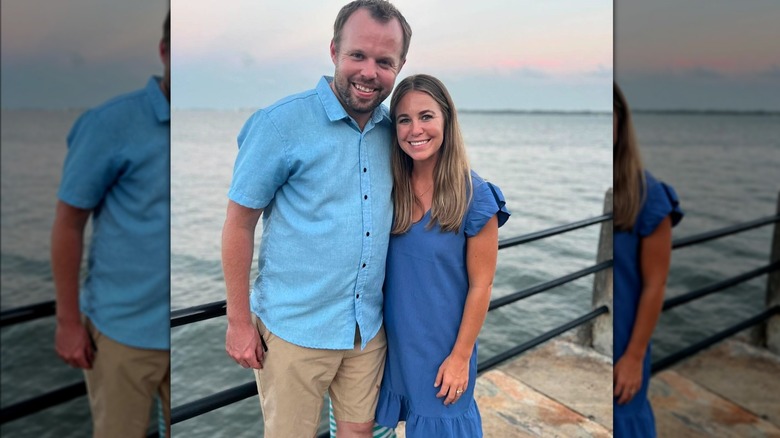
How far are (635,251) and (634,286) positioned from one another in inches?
1.2

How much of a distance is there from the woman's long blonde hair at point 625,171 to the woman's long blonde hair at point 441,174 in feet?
2.96

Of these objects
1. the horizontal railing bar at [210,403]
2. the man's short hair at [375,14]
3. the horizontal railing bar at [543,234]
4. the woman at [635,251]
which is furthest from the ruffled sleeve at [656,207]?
the horizontal railing bar at [543,234]

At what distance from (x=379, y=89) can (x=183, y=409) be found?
94cm

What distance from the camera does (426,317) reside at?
1.47m

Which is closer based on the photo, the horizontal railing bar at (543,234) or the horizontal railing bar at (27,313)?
the horizontal railing bar at (27,313)

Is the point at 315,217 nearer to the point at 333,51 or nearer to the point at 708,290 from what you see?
the point at 333,51

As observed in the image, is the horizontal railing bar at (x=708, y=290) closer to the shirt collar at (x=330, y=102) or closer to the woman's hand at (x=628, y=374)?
the woman's hand at (x=628, y=374)

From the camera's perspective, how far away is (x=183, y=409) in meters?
1.40

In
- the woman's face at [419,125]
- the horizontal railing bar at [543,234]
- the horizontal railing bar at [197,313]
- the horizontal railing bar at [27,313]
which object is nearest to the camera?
the horizontal railing bar at [27,313]

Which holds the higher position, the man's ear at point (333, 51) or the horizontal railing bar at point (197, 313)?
the man's ear at point (333, 51)

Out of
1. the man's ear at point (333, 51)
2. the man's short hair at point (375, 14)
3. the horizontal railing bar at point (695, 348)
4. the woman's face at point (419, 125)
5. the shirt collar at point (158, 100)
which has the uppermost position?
the man's short hair at point (375, 14)

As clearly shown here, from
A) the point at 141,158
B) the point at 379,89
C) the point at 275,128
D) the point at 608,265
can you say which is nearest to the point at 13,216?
the point at 141,158

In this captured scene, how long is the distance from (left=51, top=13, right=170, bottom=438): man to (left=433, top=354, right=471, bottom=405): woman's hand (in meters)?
1.06

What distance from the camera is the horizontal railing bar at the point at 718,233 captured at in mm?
463
